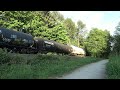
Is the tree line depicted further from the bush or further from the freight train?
the bush

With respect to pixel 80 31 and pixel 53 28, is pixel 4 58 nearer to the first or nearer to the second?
pixel 53 28

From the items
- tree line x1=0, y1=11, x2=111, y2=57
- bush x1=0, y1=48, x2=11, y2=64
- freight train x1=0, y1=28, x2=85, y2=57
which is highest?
tree line x1=0, y1=11, x2=111, y2=57

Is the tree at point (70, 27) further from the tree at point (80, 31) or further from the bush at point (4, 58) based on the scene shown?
the bush at point (4, 58)

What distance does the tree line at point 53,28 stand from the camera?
137ft

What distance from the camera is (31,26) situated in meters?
44.8

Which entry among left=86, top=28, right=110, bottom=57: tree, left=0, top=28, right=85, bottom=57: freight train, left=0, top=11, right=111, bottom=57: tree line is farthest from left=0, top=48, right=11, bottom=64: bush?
left=86, top=28, right=110, bottom=57: tree

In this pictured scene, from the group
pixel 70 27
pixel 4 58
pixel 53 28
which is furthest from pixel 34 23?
pixel 70 27

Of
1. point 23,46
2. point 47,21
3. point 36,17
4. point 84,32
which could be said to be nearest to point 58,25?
point 47,21

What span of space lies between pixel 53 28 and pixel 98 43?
37.4 m

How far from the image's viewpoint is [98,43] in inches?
3469

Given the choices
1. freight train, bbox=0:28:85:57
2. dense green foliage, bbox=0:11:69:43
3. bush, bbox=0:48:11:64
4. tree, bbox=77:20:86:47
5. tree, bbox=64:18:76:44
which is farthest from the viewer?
tree, bbox=77:20:86:47

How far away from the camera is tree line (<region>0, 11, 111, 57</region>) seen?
41656 millimetres
